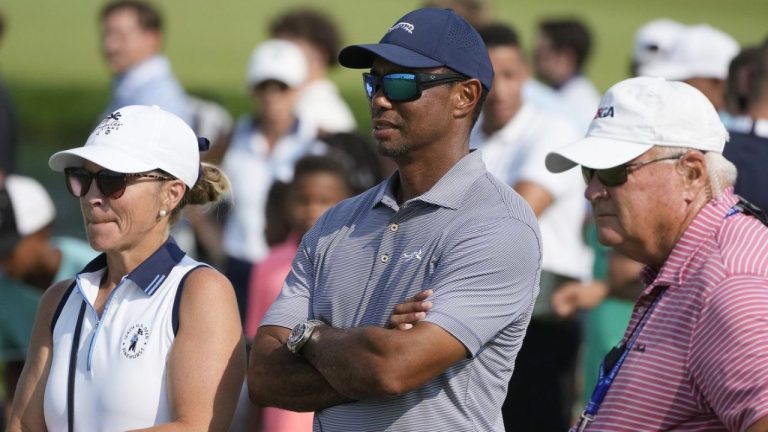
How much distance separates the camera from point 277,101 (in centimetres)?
909

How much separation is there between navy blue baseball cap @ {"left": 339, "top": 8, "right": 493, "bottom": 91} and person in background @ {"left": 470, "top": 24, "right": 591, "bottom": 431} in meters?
2.74

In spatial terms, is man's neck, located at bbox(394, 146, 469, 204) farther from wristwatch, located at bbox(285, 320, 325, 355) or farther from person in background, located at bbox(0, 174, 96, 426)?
person in background, located at bbox(0, 174, 96, 426)

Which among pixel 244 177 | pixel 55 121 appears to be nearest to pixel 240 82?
pixel 55 121

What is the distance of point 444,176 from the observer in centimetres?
412

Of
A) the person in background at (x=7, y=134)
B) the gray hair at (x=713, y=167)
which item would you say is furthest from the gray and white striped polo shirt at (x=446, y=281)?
the person in background at (x=7, y=134)

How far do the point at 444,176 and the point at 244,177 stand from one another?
495cm

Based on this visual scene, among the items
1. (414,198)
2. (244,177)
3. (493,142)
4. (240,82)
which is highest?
(414,198)

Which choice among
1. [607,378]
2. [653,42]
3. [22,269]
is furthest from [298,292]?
[653,42]

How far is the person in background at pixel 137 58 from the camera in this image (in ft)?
30.0

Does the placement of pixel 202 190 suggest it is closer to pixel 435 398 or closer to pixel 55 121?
pixel 435 398

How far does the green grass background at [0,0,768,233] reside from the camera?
31766mm

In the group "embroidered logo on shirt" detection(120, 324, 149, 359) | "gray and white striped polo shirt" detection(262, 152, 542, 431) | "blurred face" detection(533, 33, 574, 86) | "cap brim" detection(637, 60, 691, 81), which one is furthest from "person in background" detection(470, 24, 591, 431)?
"blurred face" detection(533, 33, 574, 86)

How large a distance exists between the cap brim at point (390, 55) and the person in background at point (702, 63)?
127 inches

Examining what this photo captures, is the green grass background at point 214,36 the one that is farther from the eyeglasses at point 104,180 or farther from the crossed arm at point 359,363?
the crossed arm at point 359,363
